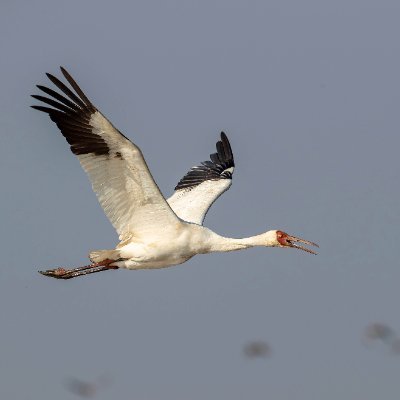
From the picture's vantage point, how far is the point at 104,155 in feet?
87.9

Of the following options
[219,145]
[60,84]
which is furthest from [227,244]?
[219,145]

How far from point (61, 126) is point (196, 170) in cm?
816

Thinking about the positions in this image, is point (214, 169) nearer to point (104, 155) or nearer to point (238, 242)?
point (238, 242)

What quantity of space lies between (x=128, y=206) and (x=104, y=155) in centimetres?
175

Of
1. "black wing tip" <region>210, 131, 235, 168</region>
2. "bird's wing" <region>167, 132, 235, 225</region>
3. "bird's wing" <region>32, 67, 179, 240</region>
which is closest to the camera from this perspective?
"bird's wing" <region>32, 67, 179, 240</region>

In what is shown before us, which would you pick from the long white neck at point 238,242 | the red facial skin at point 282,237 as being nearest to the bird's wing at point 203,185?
the long white neck at point 238,242

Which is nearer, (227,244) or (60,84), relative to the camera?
(60,84)

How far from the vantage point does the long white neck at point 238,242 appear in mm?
28844

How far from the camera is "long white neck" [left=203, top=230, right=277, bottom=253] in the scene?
94.6 ft

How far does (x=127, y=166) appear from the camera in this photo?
26844mm

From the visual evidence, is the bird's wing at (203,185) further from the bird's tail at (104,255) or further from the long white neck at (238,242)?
the bird's tail at (104,255)

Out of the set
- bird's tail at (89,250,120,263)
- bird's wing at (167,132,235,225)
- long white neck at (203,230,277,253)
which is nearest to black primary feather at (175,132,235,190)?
bird's wing at (167,132,235,225)

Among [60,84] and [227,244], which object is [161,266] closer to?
[227,244]

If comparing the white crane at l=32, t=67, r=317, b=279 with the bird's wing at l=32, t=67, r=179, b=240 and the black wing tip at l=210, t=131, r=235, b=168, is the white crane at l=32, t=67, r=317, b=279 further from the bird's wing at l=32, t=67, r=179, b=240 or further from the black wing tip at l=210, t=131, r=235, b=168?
the black wing tip at l=210, t=131, r=235, b=168
